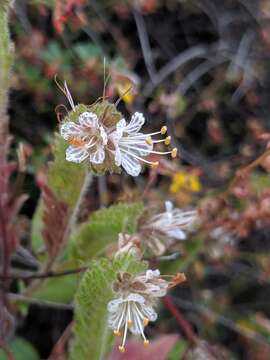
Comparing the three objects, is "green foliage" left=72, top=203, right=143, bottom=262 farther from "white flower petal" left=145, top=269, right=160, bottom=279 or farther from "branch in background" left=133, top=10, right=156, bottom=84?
"branch in background" left=133, top=10, right=156, bottom=84

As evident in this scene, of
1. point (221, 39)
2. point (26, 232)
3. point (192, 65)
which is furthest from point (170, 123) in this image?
point (26, 232)

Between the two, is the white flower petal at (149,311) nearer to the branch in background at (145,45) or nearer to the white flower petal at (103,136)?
the white flower petal at (103,136)

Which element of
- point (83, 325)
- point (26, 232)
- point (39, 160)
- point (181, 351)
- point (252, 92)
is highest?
point (252, 92)

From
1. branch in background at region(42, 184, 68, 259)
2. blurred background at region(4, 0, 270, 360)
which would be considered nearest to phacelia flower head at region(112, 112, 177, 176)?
branch in background at region(42, 184, 68, 259)

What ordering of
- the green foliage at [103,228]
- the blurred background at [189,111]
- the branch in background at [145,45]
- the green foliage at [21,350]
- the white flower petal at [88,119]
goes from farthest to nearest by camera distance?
1. the branch in background at [145,45]
2. the blurred background at [189,111]
3. the green foliage at [21,350]
4. the green foliage at [103,228]
5. the white flower petal at [88,119]

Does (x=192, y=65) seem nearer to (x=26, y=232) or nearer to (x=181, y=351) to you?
(x=26, y=232)

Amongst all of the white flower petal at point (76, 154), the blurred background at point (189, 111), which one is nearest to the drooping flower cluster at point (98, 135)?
the white flower petal at point (76, 154)

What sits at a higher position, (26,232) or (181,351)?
(26,232)
